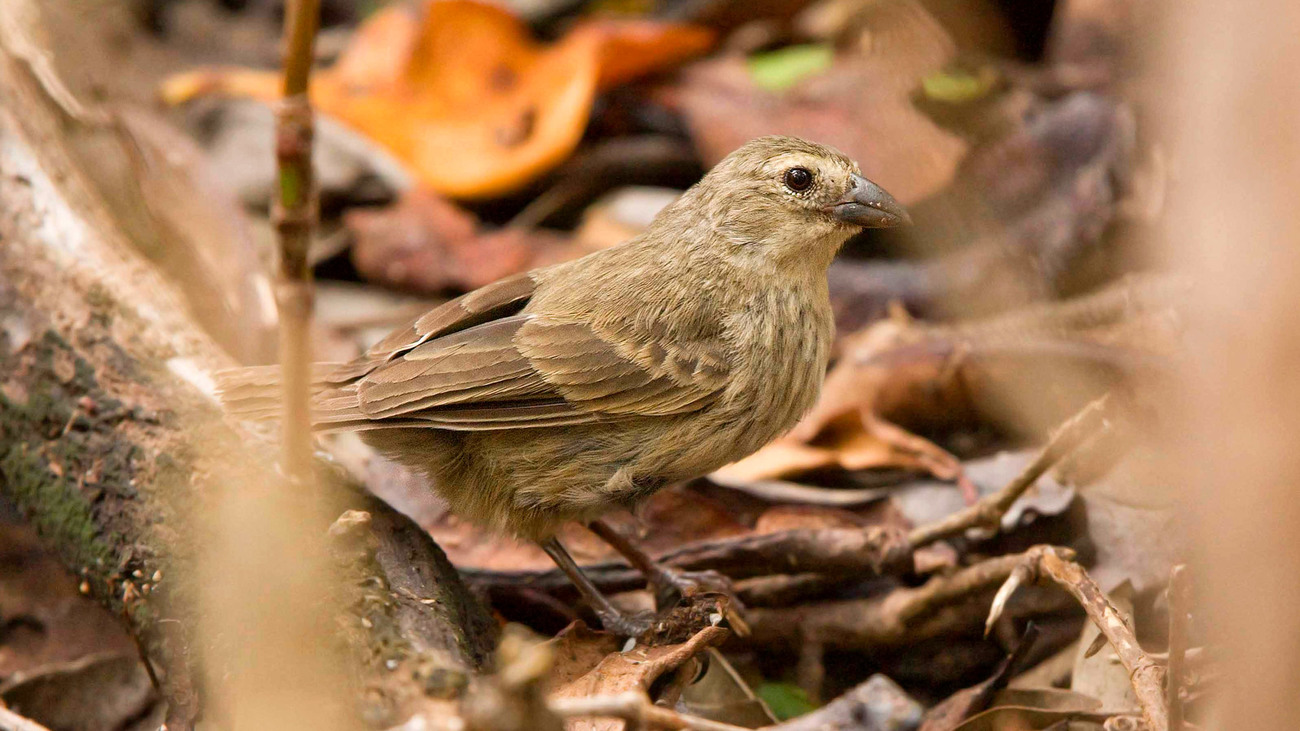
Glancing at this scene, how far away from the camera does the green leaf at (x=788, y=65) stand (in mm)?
5587

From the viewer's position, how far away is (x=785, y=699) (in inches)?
125

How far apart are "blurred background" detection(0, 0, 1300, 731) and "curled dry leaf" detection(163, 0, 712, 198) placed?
0.02m

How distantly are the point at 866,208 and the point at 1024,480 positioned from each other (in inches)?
36.2

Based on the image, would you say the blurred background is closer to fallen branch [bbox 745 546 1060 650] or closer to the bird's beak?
fallen branch [bbox 745 546 1060 650]

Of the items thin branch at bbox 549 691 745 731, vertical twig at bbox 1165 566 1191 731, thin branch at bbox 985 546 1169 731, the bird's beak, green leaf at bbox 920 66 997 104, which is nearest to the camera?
thin branch at bbox 549 691 745 731

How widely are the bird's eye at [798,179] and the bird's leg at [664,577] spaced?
3.75 feet

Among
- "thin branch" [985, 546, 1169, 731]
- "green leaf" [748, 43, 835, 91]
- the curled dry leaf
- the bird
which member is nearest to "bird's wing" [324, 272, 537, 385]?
the bird

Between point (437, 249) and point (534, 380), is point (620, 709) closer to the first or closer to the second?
point (534, 380)

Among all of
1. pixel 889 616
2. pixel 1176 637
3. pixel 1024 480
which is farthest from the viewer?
pixel 889 616

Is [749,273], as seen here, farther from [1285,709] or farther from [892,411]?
[1285,709]

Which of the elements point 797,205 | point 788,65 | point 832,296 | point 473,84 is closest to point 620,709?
point 797,205

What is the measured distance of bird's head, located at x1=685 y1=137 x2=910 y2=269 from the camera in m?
3.45

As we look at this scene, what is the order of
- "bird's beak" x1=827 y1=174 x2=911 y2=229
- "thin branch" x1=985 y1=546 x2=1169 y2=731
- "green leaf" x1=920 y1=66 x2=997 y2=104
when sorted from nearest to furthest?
1. "thin branch" x1=985 y1=546 x2=1169 y2=731
2. "bird's beak" x1=827 y1=174 x2=911 y2=229
3. "green leaf" x1=920 y1=66 x2=997 y2=104

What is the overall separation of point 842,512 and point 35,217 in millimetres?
2625
